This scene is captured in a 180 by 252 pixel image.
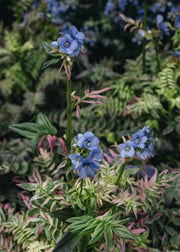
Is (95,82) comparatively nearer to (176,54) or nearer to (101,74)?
(101,74)

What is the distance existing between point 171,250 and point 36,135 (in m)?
1.15

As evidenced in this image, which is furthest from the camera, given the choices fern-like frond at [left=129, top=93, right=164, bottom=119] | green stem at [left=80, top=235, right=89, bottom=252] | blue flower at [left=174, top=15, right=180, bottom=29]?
blue flower at [left=174, top=15, right=180, bottom=29]

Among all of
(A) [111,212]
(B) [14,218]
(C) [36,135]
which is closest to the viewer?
(C) [36,135]

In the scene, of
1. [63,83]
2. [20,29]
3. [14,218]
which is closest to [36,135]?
[14,218]

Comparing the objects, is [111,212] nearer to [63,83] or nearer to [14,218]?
[14,218]

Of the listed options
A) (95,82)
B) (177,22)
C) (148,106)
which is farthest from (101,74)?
(177,22)

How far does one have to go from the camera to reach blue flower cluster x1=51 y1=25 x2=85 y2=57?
1.27 m

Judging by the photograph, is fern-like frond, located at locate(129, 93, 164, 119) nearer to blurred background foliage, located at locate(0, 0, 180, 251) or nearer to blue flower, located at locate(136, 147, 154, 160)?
blurred background foliage, located at locate(0, 0, 180, 251)

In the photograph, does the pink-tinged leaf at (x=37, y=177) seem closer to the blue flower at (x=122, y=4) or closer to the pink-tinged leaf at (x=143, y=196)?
the pink-tinged leaf at (x=143, y=196)

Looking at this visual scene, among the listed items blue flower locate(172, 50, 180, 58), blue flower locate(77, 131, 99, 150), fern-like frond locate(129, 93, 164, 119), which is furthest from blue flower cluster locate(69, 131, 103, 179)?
blue flower locate(172, 50, 180, 58)

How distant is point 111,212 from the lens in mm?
1479

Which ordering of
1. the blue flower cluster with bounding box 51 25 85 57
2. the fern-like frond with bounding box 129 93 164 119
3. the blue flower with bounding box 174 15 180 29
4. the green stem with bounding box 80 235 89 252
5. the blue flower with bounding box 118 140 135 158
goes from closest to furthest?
the blue flower cluster with bounding box 51 25 85 57, the blue flower with bounding box 118 140 135 158, the green stem with bounding box 80 235 89 252, the fern-like frond with bounding box 129 93 164 119, the blue flower with bounding box 174 15 180 29

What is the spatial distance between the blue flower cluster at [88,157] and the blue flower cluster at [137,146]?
0.15 metres

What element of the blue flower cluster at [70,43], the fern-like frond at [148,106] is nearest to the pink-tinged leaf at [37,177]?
the blue flower cluster at [70,43]
